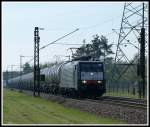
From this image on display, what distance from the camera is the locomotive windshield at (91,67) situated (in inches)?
1613

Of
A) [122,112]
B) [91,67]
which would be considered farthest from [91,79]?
[122,112]

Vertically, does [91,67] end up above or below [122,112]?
above

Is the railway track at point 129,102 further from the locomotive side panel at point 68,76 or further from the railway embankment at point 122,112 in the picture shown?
the locomotive side panel at point 68,76

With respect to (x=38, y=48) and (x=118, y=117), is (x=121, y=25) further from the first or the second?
(x=118, y=117)

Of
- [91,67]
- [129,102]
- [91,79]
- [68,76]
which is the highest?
[91,67]

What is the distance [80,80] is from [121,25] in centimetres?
1241

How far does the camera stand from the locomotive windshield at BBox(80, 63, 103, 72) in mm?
40969

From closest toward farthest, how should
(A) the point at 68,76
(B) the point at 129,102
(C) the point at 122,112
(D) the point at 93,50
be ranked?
(C) the point at 122,112 < (B) the point at 129,102 < (A) the point at 68,76 < (D) the point at 93,50

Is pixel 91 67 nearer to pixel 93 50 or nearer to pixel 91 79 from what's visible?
pixel 91 79

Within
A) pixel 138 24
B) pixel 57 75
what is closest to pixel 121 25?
pixel 138 24

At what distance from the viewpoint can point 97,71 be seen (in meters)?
41.1

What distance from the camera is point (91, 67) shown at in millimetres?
41281

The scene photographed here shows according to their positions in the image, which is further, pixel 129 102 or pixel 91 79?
pixel 91 79

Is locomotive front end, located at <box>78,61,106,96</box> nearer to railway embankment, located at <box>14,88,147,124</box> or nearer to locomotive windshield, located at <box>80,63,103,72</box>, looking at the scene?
locomotive windshield, located at <box>80,63,103,72</box>
